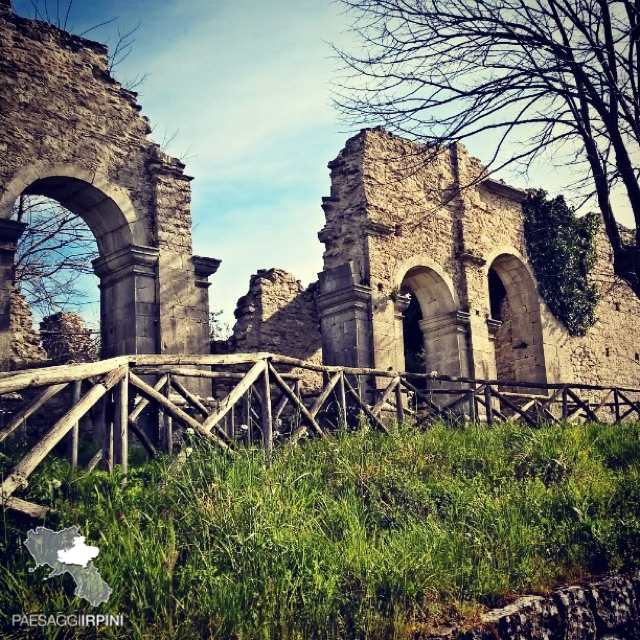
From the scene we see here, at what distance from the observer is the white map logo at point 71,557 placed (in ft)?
11.9

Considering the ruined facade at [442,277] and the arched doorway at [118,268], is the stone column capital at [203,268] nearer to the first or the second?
the arched doorway at [118,268]

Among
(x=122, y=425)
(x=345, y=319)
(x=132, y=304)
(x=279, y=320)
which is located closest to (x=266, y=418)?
(x=122, y=425)

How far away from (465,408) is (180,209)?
5652 mm

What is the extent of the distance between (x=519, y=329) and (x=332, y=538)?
11087 millimetres

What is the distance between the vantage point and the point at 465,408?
12289 millimetres

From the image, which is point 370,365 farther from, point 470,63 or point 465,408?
point 470,63

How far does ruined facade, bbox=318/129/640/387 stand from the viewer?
1142cm

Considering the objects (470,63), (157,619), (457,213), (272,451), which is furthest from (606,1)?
(157,619)

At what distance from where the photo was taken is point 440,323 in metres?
13.0

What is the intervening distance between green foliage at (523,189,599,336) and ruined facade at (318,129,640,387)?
25 centimetres

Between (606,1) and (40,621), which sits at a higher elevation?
(606,1)

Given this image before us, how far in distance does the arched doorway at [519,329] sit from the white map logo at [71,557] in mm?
11866

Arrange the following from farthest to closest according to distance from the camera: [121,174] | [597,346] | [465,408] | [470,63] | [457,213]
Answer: [597,346] < [457,213] < [465,408] < [121,174] < [470,63]

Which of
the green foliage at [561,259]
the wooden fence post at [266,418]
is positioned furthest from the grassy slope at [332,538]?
the green foliage at [561,259]
